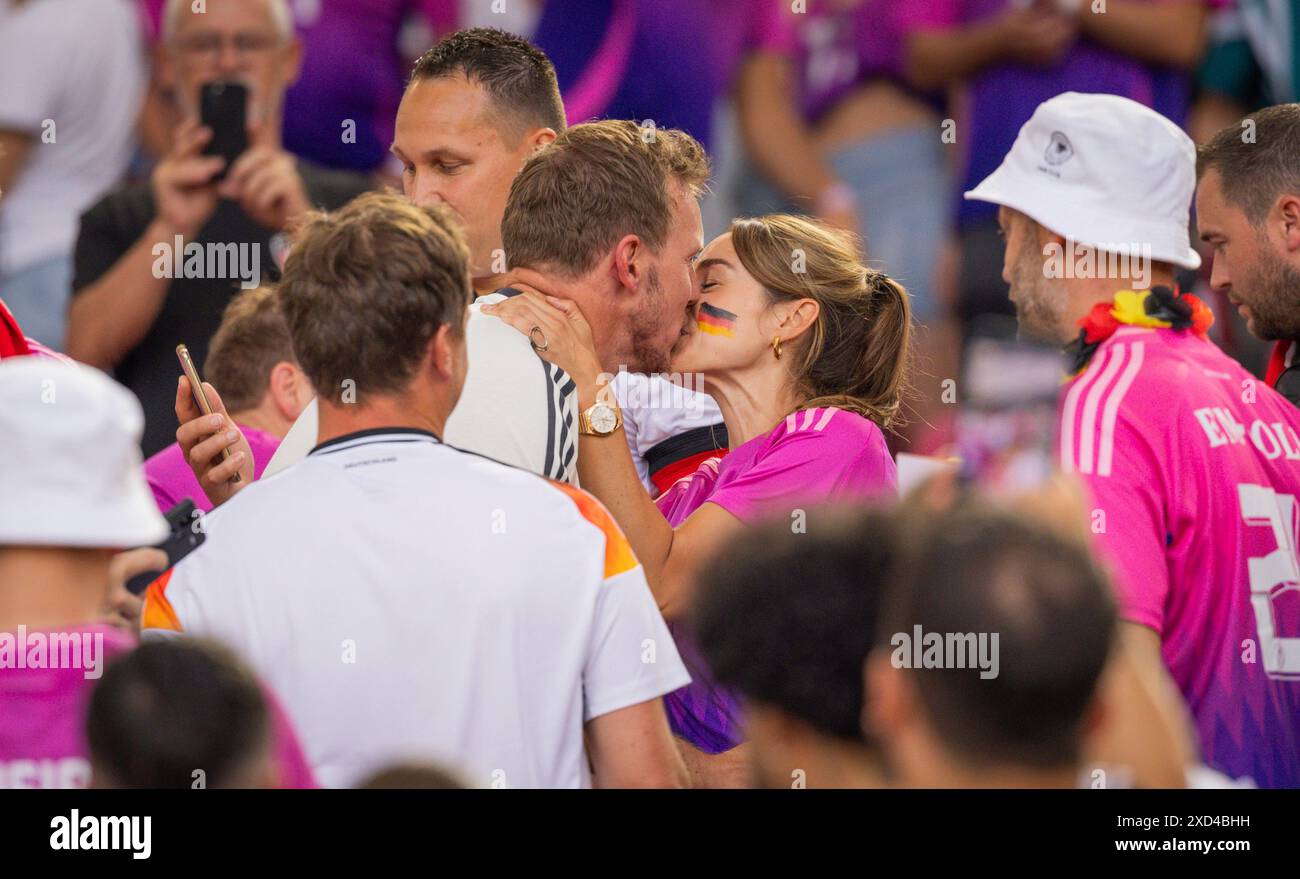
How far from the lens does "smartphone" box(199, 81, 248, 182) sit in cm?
473

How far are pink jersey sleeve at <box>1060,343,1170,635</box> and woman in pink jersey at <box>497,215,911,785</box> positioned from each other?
1.28 ft

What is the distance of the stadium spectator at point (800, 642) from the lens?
1.87 m

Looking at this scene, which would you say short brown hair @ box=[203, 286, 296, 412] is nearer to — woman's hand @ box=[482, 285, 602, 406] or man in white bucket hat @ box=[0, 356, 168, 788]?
woman's hand @ box=[482, 285, 602, 406]

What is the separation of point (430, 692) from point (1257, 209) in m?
2.32

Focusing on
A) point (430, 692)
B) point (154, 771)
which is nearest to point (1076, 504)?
point (430, 692)

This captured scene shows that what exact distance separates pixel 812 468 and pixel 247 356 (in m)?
1.68

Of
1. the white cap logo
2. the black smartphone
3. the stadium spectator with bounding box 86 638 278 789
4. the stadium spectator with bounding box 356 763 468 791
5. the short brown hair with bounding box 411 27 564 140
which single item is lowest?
the stadium spectator with bounding box 356 763 468 791

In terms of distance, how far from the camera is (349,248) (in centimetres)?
235

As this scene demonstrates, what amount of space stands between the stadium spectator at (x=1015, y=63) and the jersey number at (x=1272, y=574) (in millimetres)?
2313

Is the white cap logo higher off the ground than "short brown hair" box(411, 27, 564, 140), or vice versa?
"short brown hair" box(411, 27, 564, 140)

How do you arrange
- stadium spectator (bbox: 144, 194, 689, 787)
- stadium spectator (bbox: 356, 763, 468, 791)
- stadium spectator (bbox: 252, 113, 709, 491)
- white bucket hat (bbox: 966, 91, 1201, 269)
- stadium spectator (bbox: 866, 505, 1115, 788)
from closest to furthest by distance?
stadium spectator (bbox: 866, 505, 1115, 788), stadium spectator (bbox: 356, 763, 468, 791), stadium spectator (bbox: 144, 194, 689, 787), stadium spectator (bbox: 252, 113, 709, 491), white bucket hat (bbox: 966, 91, 1201, 269)

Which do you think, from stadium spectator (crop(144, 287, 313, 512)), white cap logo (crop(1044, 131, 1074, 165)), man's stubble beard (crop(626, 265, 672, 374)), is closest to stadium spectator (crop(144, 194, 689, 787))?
man's stubble beard (crop(626, 265, 672, 374))

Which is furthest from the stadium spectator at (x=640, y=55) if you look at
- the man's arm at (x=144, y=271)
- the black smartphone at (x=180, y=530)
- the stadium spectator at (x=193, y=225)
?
the black smartphone at (x=180, y=530)
